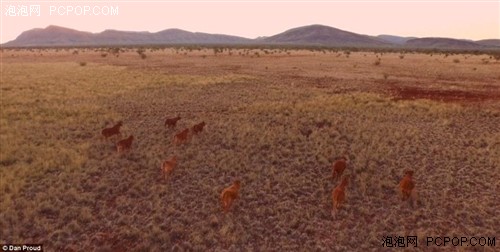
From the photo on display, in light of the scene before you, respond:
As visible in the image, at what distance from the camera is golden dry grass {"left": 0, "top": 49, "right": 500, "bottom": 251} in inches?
378

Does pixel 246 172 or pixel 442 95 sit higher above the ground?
pixel 442 95

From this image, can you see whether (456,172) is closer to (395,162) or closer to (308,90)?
(395,162)

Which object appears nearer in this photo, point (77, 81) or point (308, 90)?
point (308, 90)

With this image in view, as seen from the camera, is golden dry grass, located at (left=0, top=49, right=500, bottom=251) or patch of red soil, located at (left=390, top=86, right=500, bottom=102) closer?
golden dry grass, located at (left=0, top=49, right=500, bottom=251)

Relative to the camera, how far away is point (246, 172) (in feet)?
42.4

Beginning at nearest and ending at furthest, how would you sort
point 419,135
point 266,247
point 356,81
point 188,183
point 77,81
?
point 266,247, point 188,183, point 419,135, point 77,81, point 356,81

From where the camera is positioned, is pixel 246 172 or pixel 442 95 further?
pixel 442 95

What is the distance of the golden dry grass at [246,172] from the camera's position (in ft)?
31.5

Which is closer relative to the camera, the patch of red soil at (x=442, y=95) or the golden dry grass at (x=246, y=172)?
the golden dry grass at (x=246, y=172)

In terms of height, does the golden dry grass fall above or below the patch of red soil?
below

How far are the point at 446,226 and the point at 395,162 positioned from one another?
12.8 feet

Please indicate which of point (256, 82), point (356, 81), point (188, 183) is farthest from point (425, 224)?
point (356, 81)

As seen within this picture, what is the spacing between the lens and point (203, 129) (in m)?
17.0

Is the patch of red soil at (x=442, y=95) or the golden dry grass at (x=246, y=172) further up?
the patch of red soil at (x=442, y=95)
